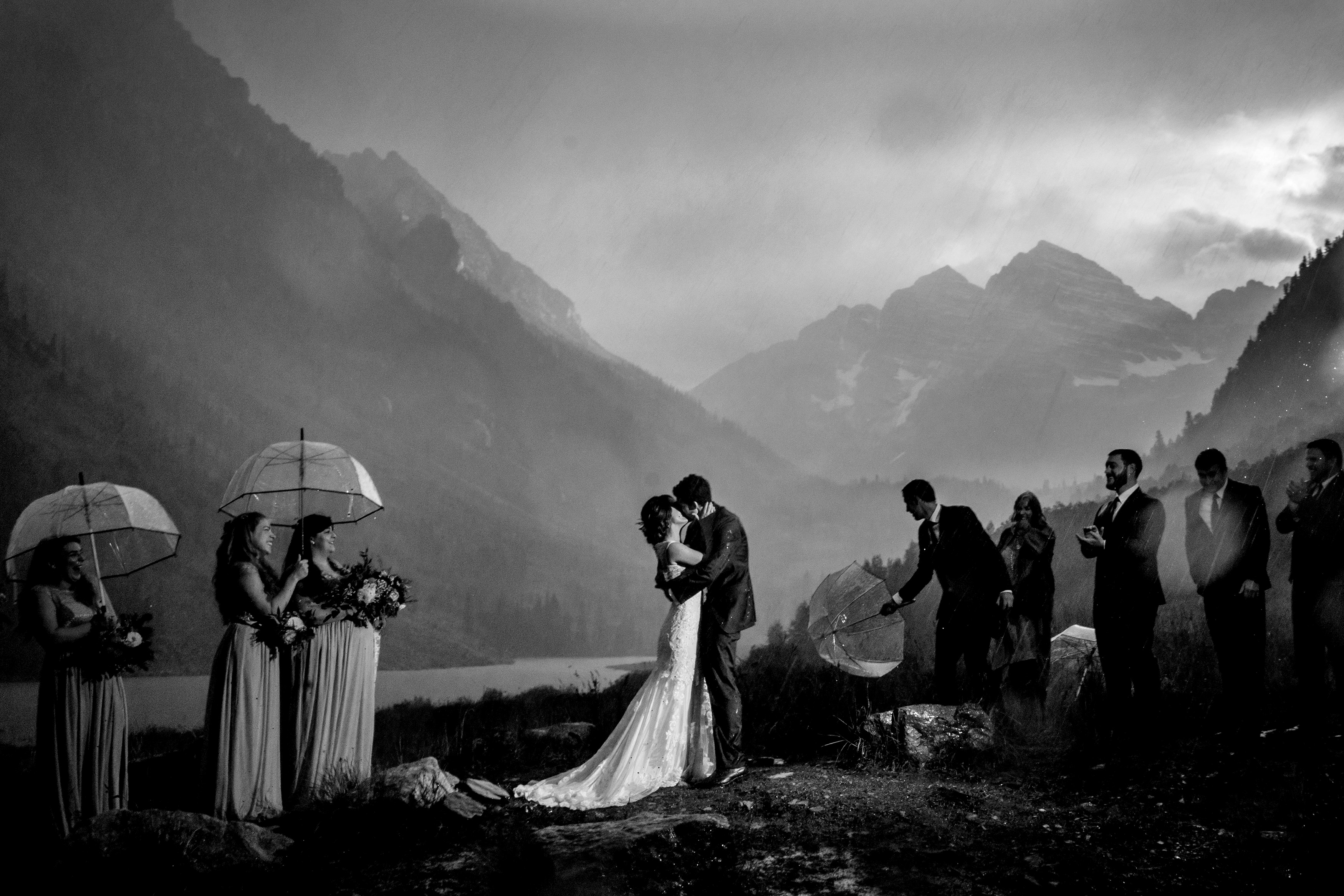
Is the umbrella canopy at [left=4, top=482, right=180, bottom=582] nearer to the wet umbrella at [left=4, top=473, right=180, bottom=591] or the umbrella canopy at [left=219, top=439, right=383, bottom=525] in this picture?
the wet umbrella at [left=4, top=473, right=180, bottom=591]

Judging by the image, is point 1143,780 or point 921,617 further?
point 921,617

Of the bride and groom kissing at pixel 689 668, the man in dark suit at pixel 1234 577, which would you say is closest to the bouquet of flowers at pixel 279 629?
the bride and groom kissing at pixel 689 668

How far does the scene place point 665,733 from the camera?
251 inches

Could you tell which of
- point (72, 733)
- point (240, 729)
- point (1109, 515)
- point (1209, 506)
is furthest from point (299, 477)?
point (1209, 506)

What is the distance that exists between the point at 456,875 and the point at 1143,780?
173 inches

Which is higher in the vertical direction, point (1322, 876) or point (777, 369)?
point (777, 369)

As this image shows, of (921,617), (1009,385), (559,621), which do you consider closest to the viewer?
(921,617)

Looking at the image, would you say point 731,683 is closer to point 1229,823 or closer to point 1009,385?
point 1229,823

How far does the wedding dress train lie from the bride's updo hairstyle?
1.85 ft

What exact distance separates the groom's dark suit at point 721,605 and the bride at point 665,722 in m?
0.08

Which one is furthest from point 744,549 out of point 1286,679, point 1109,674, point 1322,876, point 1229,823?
point 1286,679

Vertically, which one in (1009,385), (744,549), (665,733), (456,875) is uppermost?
(1009,385)

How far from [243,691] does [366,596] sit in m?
1.04

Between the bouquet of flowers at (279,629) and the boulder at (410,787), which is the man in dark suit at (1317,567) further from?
the bouquet of flowers at (279,629)
